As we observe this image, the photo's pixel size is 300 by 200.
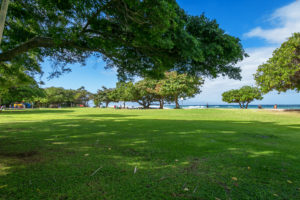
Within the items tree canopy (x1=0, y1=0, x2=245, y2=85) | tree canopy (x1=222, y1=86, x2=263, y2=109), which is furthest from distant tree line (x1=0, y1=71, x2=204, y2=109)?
tree canopy (x1=222, y1=86, x2=263, y2=109)

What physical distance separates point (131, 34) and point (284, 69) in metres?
18.9

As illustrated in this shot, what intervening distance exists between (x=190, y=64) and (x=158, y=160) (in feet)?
10.3

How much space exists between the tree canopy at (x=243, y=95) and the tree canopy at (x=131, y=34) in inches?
1763

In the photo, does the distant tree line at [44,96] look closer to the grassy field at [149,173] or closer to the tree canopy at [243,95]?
the grassy field at [149,173]

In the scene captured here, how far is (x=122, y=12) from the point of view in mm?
3721

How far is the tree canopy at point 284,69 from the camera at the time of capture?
1628cm

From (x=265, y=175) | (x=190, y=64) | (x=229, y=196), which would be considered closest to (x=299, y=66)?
(x=190, y=64)

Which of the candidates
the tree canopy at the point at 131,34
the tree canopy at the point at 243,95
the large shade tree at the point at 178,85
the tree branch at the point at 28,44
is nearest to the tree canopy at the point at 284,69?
the large shade tree at the point at 178,85

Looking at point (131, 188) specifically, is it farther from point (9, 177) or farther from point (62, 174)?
point (9, 177)

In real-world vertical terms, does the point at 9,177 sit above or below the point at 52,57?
below

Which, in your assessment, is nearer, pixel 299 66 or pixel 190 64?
pixel 190 64

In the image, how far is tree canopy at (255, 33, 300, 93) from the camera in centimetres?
1628

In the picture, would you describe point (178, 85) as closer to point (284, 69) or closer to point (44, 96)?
point (284, 69)

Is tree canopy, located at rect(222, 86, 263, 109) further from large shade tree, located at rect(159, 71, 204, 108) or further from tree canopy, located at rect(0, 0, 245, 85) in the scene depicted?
tree canopy, located at rect(0, 0, 245, 85)
